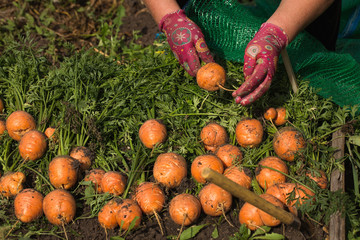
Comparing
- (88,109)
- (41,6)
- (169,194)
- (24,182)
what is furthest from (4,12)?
(169,194)

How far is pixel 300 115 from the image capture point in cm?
316

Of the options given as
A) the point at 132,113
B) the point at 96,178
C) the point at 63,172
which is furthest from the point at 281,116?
the point at 63,172

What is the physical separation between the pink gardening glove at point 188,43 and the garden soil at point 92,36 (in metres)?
1.12

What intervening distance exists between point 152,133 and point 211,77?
2.32ft

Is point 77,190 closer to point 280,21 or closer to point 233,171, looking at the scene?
point 233,171

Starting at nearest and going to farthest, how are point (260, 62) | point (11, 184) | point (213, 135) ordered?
point (260, 62), point (11, 184), point (213, 135)

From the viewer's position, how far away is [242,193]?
1949 millimetres

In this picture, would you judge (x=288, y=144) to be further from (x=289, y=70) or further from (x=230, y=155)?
(x=289, y=70)

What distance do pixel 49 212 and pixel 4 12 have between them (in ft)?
13.0

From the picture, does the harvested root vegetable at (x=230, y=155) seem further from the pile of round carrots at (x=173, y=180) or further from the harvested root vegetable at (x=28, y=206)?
the harvested root vegetable at (x=28, y=206)

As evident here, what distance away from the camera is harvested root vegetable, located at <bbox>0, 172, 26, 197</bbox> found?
2949 millimetres

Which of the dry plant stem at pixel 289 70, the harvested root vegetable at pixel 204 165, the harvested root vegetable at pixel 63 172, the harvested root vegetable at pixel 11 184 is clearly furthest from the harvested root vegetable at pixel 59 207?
the dry plant stem at pixel 289 70

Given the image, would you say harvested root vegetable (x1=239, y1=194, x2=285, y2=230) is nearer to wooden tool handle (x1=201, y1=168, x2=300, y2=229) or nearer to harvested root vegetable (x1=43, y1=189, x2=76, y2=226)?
wooden tool handle (x1=201, y1=168, x2=300, y2=229)

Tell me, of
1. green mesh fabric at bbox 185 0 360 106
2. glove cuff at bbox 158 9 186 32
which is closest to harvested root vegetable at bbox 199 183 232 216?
green mesh fabric at bbox 185 0 360 106
